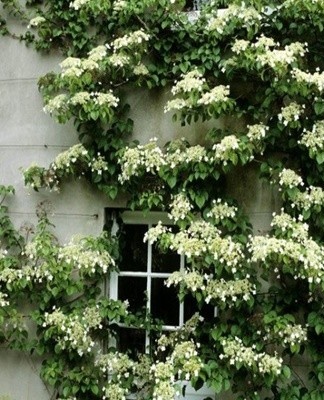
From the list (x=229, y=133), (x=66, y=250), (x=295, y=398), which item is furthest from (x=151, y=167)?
(x=295, y=398)

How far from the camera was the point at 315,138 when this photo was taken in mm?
4027

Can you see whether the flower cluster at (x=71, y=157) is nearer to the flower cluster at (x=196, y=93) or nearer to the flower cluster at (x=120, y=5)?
the flower cluster at (x=196, y=93)

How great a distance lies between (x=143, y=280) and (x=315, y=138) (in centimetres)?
178

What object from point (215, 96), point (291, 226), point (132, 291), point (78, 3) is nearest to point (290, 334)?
point (291, 226)

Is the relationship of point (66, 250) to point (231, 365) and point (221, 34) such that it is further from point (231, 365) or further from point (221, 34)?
point (221, 34)

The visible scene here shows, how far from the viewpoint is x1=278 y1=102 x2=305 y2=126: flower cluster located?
4098 mm

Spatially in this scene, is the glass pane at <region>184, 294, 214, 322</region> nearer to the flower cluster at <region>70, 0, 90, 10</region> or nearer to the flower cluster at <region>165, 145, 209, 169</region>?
the flower cluster at <region>165, 145, 209, 169</region>

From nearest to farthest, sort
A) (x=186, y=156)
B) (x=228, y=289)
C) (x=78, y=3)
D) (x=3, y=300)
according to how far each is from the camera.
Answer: (x=228, y=289), (x=186, y=156), (x=78, y=3), (x=3, y=300)

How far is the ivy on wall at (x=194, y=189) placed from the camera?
13.3 feet

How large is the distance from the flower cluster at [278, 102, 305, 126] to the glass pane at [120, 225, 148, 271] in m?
1.43

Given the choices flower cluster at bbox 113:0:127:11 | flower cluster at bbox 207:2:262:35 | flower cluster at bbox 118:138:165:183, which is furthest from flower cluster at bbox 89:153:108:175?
flower cluster at bbox 207:2:262:35

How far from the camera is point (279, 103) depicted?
4309 mm

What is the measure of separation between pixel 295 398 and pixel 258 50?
7.78ft

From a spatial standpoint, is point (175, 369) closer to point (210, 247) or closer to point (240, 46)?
point (210, 247)
